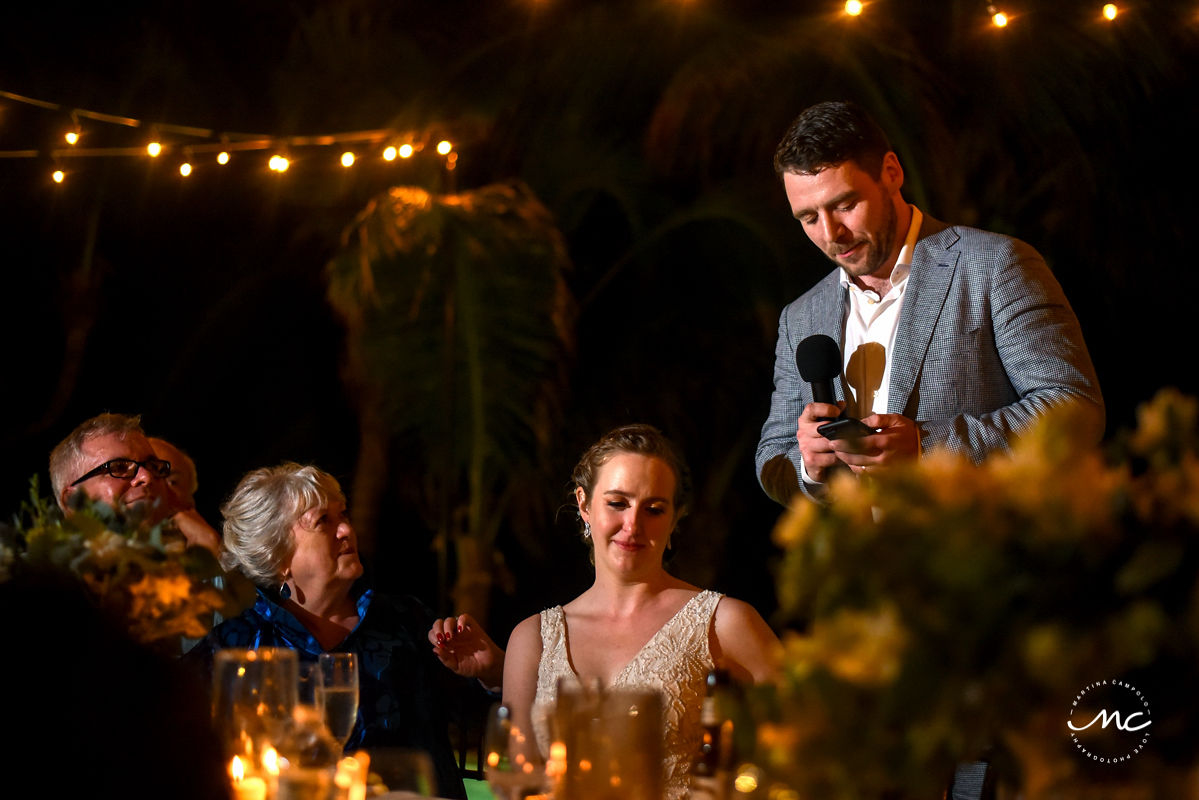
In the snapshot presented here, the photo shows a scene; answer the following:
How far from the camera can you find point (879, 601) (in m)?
0.70

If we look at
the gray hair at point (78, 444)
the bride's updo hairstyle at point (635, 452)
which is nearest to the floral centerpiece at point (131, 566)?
the bride's updo hairstyle at point (635, 452)

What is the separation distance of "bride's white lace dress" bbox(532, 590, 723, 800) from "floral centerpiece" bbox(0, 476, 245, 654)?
100 cm

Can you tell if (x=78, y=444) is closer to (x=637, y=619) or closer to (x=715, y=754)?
(x=637, y=619)

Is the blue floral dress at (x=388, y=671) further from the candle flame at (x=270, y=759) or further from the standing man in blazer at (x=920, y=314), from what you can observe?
the candle flame at (x=270, y=759)

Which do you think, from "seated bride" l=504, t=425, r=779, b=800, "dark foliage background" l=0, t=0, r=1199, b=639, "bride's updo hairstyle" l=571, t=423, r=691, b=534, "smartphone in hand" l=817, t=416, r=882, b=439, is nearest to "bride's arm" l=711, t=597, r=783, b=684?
"seated bride" l=504, t=425, r=779, b=800

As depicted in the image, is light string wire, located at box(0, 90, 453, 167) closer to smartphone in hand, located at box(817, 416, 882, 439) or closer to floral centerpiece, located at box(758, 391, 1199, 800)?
smartphone in hand, located at box(817, 416, 882, 439)

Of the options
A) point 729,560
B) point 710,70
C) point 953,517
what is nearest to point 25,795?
point 953,517

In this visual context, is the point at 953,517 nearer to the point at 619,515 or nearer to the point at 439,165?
the point at 619,515

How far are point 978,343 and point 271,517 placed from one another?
5.48ft

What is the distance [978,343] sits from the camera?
6.81 feet

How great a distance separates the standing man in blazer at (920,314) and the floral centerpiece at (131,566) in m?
0.93

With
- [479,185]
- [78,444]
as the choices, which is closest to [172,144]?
[479,185]

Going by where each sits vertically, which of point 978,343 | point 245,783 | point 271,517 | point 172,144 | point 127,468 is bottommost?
point 245,783

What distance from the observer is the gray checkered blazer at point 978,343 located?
1.95 metres
